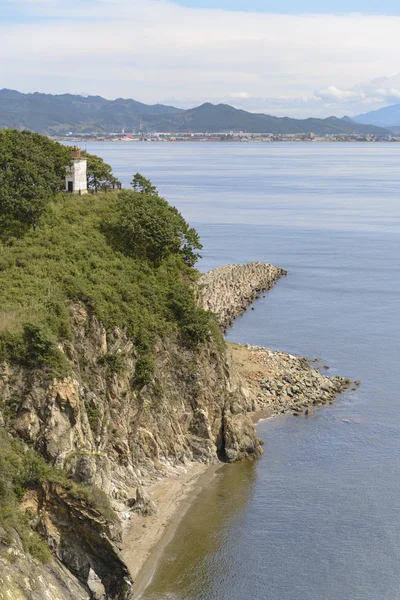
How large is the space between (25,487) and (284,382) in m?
25.4

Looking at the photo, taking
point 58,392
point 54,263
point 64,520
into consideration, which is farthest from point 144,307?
point 64,520

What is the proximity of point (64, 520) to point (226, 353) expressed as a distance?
1736 cm

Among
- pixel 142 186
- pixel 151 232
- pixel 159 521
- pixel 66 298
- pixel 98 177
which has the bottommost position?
pixel 159 521

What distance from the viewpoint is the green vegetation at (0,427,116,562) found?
27844 mm

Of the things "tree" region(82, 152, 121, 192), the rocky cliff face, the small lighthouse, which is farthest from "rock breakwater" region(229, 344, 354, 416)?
the small lighthouse

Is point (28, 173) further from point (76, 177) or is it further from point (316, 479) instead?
point (316, 479)

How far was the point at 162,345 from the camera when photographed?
41.6 m

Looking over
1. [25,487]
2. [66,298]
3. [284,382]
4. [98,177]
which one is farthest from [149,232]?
[25,487]

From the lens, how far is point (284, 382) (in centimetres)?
5256

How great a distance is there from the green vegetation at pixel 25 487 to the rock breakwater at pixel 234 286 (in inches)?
1276

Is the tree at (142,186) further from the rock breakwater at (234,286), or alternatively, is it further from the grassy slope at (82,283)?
the rock breakwater at (234,286)

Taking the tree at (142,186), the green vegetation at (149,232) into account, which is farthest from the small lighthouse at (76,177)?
the tree at (142,186)

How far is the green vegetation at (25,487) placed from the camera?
2784 cm

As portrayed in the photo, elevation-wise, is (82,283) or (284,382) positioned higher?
(82,283)
